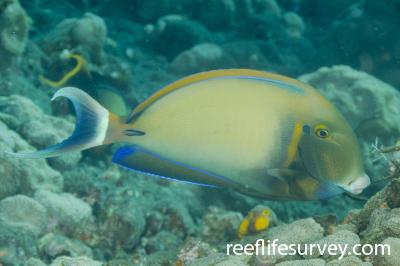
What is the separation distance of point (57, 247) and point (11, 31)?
11.2 feet

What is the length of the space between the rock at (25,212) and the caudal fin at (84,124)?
1795mm

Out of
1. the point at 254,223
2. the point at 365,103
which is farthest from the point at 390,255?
the point at 365,103

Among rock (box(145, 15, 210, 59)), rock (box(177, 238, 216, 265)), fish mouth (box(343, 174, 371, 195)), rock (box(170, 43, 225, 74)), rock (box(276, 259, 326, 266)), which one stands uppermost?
rock (box(145, 15, 210, 59))

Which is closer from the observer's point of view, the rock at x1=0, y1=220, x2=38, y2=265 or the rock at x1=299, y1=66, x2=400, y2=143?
the rock at x1=0, y1=220, x2=38, y2=265

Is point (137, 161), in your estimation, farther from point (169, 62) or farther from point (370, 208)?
point (169, 62)

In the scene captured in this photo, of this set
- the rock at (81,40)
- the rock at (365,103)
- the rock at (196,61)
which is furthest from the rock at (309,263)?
the rock at (196,61)

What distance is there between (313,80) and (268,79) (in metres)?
5.00

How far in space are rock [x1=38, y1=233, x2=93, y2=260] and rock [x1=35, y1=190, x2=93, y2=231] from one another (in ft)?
0.63

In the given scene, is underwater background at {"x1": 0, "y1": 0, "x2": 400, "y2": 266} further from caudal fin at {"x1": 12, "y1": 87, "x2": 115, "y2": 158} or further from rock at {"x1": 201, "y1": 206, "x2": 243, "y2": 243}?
caudal fin at {"x1": 12, "y1": 87, "x2": 115, "y2": 158}

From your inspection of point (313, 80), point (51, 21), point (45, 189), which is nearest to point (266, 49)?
point (313, 80)

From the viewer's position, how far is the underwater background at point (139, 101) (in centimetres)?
276

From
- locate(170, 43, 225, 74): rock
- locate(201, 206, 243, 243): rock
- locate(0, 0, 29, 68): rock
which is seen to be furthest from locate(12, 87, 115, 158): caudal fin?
locate(170, 43, 225, 74): rock

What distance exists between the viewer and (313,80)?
22.2 feet

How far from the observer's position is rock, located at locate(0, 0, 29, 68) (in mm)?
5449
